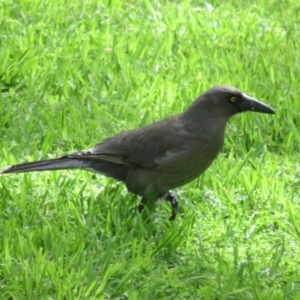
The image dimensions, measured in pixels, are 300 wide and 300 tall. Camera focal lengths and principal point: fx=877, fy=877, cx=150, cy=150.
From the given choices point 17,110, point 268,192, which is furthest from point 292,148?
point 17,110

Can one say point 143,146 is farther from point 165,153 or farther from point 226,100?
point 226,100

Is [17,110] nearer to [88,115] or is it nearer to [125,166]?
[88,115]

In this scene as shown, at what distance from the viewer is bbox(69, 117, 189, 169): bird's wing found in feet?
19.7

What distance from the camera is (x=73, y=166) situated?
6.09 metres

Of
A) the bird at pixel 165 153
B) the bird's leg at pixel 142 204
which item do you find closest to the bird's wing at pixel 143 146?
the bird at pixel 165 153

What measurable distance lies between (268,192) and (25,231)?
1849 mm

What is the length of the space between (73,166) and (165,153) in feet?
2.16

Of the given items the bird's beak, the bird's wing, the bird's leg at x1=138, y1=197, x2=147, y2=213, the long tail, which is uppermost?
the bird's beak

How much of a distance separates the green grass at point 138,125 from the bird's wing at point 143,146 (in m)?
0.27

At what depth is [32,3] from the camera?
9164 mm

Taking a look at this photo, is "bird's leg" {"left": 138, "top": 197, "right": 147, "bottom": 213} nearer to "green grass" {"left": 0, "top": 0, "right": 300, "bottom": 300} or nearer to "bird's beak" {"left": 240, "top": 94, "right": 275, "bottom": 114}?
"green grass" {"left": 0, "top": 0, "right": 300, "bottom": 300}

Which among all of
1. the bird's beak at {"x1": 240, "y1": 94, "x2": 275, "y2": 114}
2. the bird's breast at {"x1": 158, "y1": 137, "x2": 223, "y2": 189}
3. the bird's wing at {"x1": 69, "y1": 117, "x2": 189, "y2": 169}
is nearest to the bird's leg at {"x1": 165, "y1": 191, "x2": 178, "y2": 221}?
the bird's breast at {"x1": 158, "y1": 137, "x2": 223, "y2": 189}

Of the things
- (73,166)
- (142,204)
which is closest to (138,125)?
(73,166)

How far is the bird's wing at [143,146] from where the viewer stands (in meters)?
6.00
